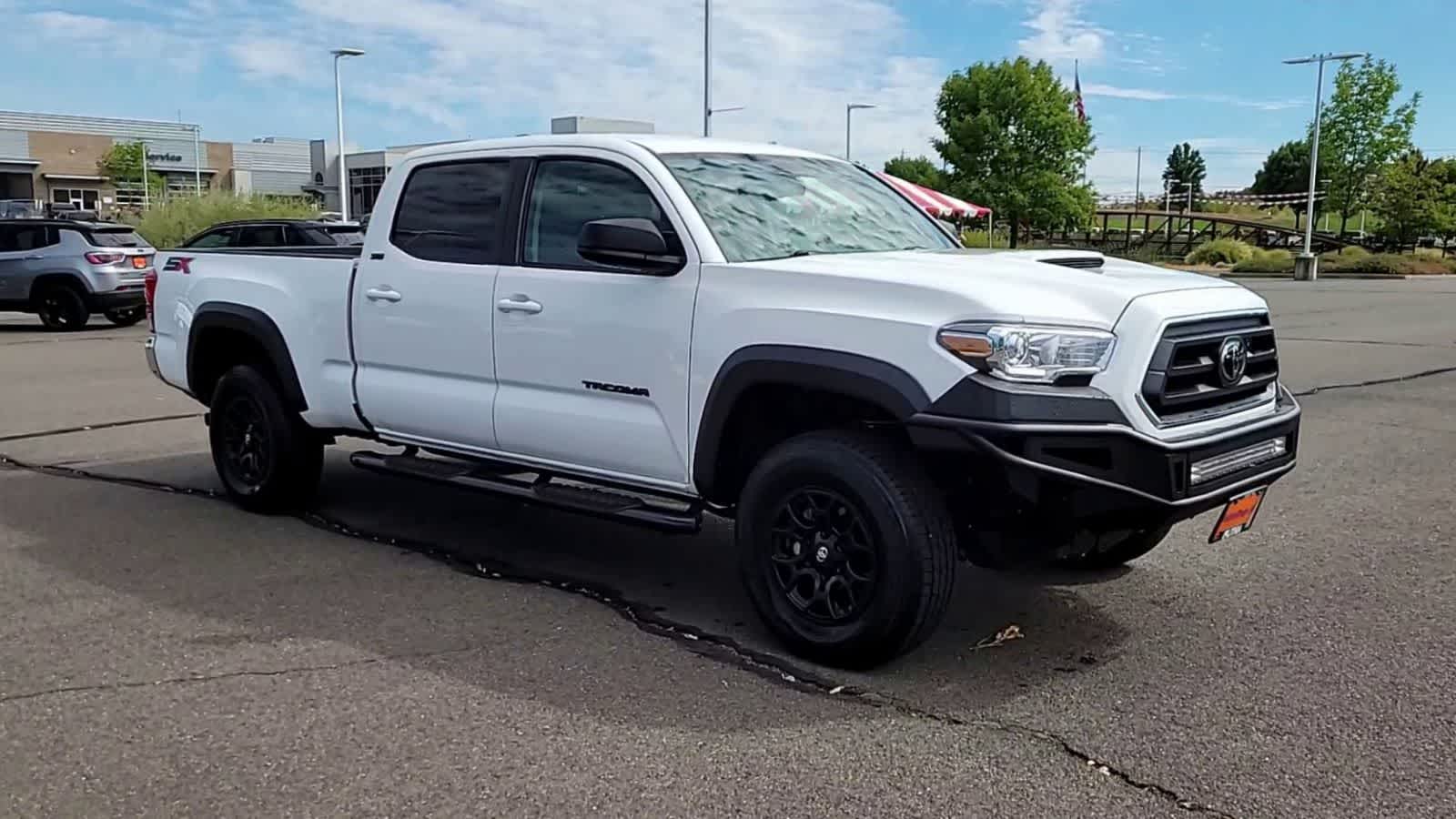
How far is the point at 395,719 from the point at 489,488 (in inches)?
67.2

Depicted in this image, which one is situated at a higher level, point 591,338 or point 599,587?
point 591,338

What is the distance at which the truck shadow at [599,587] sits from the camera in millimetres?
4602

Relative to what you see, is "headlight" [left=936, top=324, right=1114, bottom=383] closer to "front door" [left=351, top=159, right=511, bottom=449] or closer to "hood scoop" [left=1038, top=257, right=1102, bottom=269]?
"hood scoop" [left=1038, top=257, right=1102, bottom=269]

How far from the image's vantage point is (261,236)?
63.5 ft

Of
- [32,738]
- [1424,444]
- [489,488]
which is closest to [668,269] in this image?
[489,488]

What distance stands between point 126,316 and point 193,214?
51.1 ft

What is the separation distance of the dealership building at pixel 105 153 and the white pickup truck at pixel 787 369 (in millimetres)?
73915

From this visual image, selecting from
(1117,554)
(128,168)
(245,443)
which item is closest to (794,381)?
(1117,554)

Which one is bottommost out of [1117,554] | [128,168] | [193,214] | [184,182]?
[1117,554]

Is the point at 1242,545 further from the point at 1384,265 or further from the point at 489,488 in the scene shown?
the point at 1384,265

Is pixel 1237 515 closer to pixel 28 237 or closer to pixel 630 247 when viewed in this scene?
pixel 630 247

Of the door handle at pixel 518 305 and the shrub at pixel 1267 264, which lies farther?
the shrub at pixel 1267 264

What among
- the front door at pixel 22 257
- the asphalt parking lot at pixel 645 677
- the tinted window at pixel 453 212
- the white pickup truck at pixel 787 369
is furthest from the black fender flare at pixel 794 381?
the front door at pixel 22 257

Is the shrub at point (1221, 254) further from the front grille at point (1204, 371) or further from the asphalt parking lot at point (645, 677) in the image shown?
the front grille at point (1204, 371)
